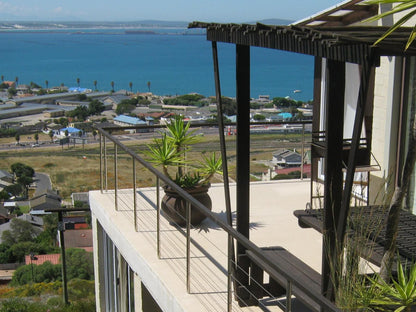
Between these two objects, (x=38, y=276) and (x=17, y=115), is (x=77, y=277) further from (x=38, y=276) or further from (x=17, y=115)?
(x=17, y=115)

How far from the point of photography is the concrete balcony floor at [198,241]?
4.56 m

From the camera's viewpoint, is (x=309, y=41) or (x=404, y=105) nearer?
(x=309, y=41)

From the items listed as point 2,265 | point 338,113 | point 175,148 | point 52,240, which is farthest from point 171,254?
point 52,240

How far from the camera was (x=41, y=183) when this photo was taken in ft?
248

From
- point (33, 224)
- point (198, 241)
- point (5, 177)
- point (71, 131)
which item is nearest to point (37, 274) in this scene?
point (33, 224)

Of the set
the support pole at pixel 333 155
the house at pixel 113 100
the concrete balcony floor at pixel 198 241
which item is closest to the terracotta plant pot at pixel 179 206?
the concrete balcony floor at pixel 198 241

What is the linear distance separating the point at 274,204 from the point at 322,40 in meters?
4.63

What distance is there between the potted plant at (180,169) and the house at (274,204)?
0.77 feet

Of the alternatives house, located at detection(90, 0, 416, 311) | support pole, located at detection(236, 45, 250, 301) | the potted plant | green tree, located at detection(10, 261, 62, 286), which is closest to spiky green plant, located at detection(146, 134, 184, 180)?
the potted plant

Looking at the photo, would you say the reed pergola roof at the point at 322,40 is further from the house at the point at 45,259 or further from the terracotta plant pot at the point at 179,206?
the house at the point at 45,259

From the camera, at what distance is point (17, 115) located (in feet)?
410

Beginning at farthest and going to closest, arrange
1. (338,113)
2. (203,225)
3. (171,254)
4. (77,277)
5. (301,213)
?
1. (77,277)
2. (203,225)
3. (171,254)
4. (301,213)
5. (338,113)

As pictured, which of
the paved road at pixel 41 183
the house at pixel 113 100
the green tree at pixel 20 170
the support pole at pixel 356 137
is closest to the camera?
the support pole at pixel 356 137

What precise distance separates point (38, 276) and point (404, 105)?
37740 mm
